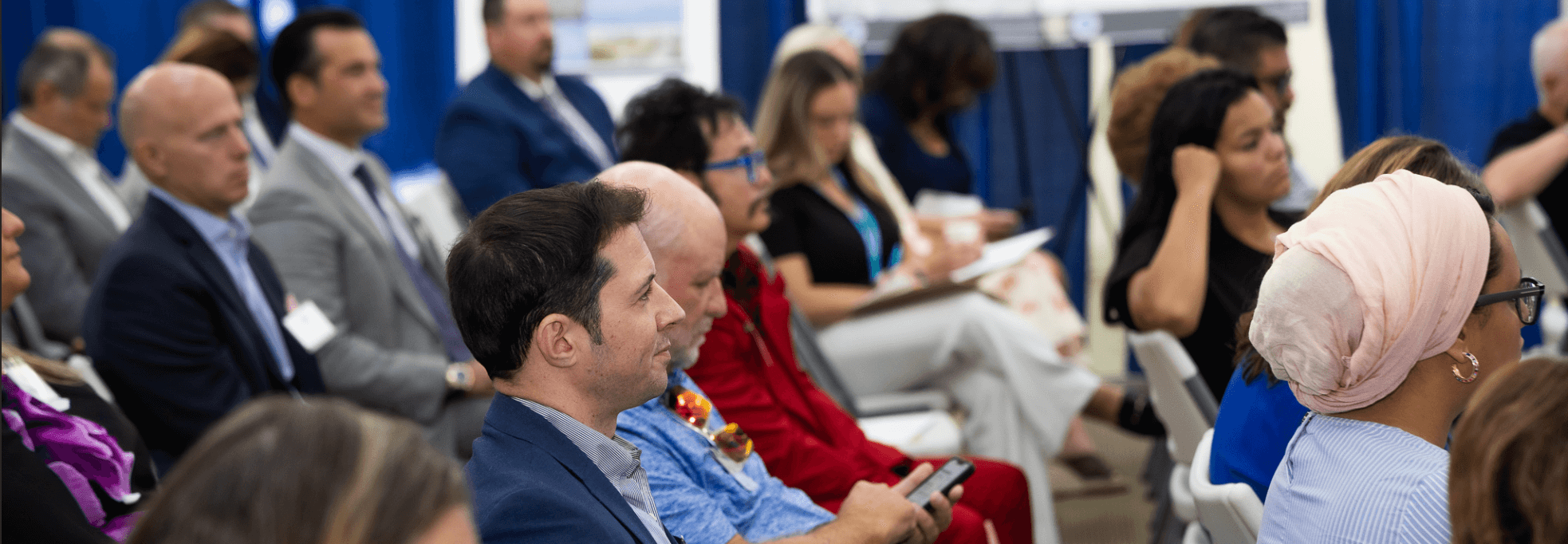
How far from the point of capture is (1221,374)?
94.9 inches

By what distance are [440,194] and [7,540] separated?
2.18 m

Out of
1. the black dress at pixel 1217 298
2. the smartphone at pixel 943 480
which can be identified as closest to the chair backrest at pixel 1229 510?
the smartphone at pixel 943 480

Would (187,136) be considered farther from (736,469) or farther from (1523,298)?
(1523,298)

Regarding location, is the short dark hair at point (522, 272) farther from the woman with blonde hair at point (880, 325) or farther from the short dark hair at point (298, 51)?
the short dark hair at point (298, 51)

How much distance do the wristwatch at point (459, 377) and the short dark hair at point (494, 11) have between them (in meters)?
1.40

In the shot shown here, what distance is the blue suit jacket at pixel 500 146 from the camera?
3.62 meters

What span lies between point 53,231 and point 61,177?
0.85ft

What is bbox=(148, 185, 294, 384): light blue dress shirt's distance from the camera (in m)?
2.53

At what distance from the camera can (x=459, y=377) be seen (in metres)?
2.94

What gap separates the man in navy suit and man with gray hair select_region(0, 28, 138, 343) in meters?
1.05

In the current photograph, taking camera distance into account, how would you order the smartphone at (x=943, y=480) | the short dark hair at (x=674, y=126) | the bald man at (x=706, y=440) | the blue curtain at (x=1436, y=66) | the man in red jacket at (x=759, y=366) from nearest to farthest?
1. the bald man at (x=706, y=440)
2. the smartphone at (x=943, y=480)
3. the man in red jacket at (x=759, y=366)
4. the short dark hair at (x=674, y=126)
5. the blue curtain at (x=1436, y=66)

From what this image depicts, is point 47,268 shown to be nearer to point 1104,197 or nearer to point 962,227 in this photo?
point 962,227

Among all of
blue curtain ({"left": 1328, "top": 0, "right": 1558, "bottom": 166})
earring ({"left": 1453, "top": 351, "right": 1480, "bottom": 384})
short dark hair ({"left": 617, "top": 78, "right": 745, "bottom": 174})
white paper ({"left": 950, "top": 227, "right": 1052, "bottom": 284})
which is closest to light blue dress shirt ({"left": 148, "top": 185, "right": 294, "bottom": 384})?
short dark hair ({"left": 617, "top": 78, "right": 745, "bottom": 174})

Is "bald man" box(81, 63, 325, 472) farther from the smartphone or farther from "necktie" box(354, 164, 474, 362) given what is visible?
the smartphone
